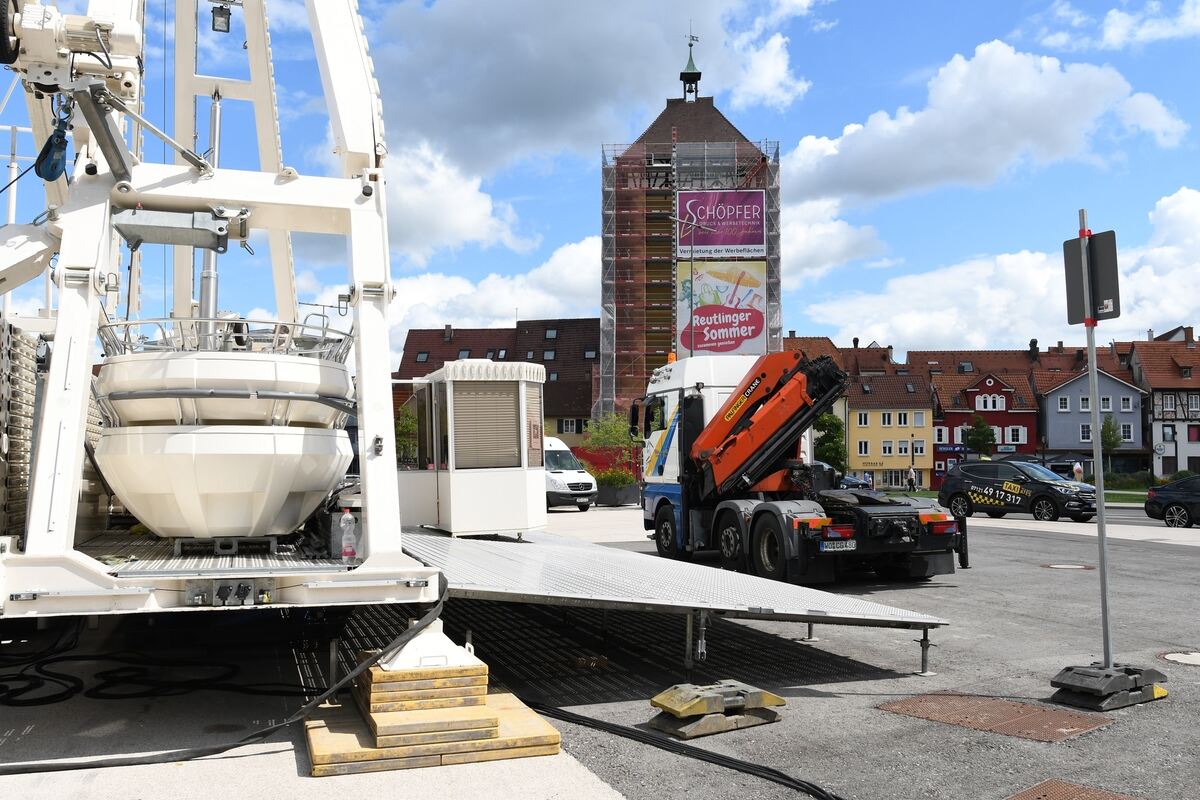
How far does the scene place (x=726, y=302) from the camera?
57.4m

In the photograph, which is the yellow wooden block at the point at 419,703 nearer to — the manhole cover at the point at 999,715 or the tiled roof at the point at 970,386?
the manhole cover at the point at 999,715

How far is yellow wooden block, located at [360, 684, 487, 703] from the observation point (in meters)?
5.59

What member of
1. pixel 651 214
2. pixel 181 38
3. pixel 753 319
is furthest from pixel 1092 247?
pixel 651 214

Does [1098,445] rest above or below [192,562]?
above

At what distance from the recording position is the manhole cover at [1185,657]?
793cm

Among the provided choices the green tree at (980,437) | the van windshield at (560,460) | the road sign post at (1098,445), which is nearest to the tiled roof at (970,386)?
the green tree at (980,437)

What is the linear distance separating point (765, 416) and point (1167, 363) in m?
77.0

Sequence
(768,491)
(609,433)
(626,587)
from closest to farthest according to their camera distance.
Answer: (626,587), (768,491), (609,433)

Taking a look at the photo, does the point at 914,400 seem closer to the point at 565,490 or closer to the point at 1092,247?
the point at 565,490

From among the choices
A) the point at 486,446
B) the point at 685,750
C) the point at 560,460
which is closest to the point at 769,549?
the point at 486,446

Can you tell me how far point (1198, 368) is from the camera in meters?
77.6

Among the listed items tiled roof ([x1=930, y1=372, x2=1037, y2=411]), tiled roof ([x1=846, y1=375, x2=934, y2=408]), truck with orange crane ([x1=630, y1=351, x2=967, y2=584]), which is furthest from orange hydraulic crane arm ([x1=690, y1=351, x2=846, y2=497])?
tiled roof ([x1=930, y1=372, x2=1037, y2=411])

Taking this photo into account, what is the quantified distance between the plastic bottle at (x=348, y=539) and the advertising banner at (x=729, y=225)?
170 ft

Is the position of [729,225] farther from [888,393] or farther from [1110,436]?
[1110,436]
